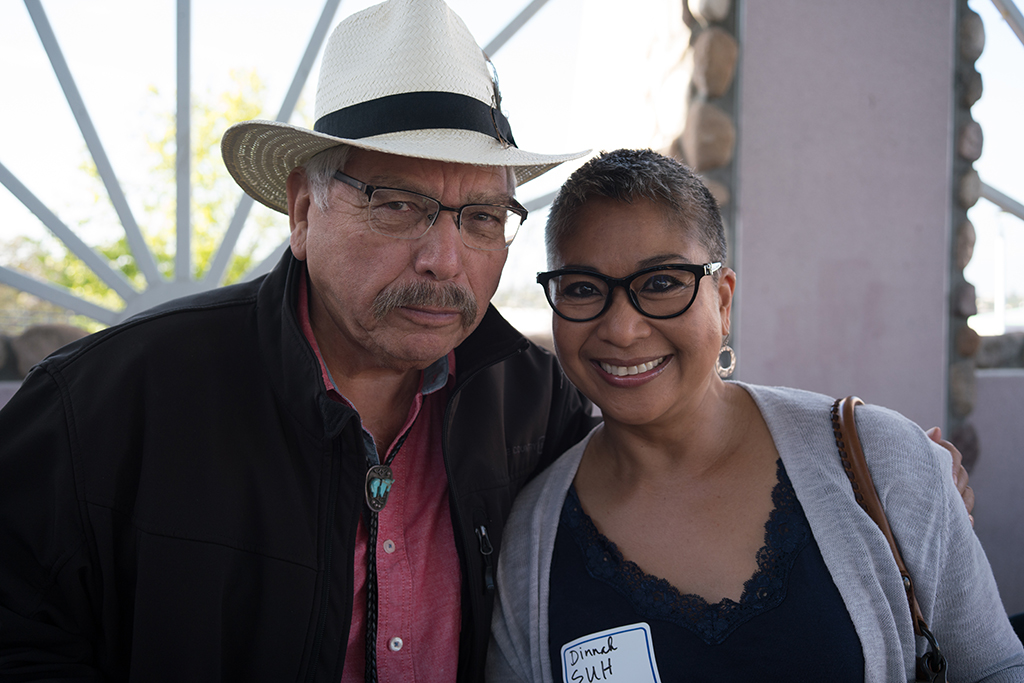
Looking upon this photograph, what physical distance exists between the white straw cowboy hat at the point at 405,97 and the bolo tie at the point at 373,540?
2.48ft

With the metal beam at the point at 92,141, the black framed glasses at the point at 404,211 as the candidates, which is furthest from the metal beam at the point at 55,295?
the black framed glasses at the point at 404,211

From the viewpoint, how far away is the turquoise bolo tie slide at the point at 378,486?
1.58m

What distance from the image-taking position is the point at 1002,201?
426cm

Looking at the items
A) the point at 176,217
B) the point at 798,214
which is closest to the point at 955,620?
the point at 798,214

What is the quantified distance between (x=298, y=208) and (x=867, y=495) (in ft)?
5.16

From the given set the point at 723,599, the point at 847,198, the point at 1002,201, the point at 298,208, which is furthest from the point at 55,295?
the point at 1002,201

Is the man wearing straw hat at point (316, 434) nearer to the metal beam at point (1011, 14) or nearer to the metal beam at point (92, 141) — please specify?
the metal beam at point (92, 141)

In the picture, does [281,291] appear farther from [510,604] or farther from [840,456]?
[840,456]

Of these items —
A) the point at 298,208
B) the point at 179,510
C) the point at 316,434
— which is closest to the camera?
the point at 179,510

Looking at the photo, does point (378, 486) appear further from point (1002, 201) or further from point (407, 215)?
point (1002, 201)

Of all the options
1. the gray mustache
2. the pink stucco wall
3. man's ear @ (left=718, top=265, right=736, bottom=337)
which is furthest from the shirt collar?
the pink stucco wall

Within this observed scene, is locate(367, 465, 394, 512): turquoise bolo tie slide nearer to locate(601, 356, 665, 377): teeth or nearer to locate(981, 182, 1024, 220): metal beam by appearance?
locate(601, 356, 665, 377): teeth

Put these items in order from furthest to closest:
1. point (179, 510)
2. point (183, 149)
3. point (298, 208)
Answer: point (183, 149)
point (298, 208)
point (179, 510)

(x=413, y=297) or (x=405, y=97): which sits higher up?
(x=405, y=97)
